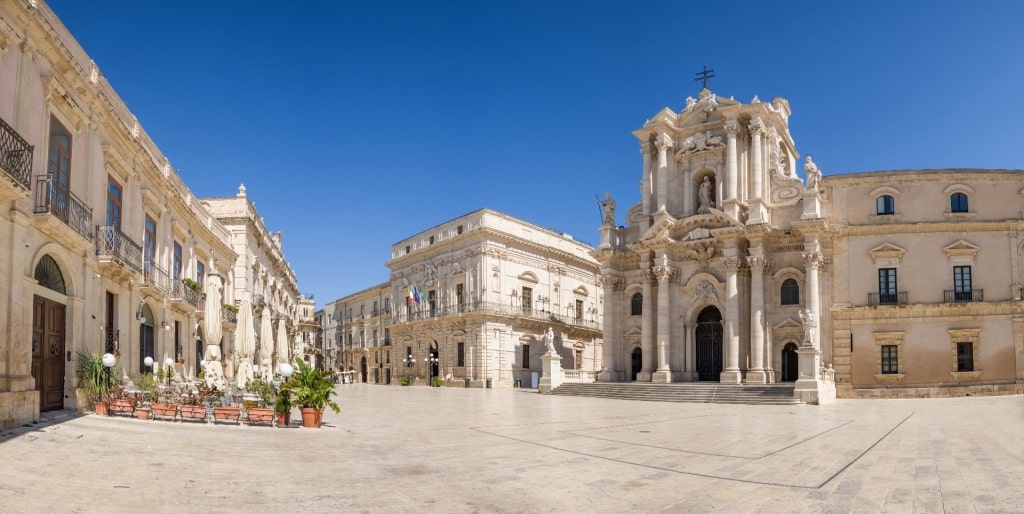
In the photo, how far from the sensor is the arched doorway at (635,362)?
4094 cm

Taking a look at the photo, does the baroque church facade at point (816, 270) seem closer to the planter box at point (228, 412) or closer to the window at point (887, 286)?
the window at point (887, 286)

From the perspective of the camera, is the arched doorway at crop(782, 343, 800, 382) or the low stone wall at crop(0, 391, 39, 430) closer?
the low stone wall at crop(0, 391, 39, 430)

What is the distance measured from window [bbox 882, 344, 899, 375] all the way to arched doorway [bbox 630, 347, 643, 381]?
38.8ft

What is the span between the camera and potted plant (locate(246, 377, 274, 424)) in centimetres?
1553

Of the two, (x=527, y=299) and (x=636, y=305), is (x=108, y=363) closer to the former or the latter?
(x=636, y=305)

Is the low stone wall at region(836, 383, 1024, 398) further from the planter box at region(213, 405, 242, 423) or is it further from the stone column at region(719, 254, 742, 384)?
the planter box at region(213, 405, 242, 423)

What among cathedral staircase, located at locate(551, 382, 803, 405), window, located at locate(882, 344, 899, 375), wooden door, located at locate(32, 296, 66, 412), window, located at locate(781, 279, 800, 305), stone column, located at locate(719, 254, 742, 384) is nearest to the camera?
wooden door, located at locate(32, 296, 66, 412)

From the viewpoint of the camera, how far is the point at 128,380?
18406 mm

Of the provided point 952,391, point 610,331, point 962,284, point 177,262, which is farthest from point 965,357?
point 177,262

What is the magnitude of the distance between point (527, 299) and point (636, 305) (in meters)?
13.0

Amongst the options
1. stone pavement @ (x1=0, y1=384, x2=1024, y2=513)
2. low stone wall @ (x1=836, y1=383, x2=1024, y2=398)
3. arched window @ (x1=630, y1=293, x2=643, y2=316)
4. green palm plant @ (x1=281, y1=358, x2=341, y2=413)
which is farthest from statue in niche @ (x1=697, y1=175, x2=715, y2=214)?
green palm plant @ (x1=281, y1=358, x2=341, y2=413)

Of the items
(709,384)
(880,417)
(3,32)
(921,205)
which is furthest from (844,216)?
(3,32)

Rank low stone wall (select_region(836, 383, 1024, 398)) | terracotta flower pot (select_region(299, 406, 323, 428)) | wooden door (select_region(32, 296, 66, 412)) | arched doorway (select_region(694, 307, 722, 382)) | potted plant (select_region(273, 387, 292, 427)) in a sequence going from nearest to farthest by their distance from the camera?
wooden door (select_region(32, 296, 66, 412)) < potted plant (select_region(273, 387, 292, 427)) < terracotta flower pot (select_region(299, 406, 323, 428)) < low stone wall (select_region(836, 383, 1024, 398)) < arched doorway (select_region(694, 307, 722, 382))

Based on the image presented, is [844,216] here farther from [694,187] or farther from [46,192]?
[46,192]
